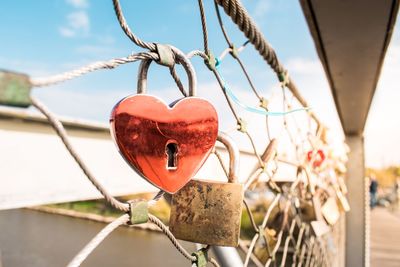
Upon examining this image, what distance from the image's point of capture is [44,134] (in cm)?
69

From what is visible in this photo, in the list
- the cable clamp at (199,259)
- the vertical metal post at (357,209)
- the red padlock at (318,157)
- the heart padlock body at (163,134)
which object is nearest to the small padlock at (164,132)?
the heart padlock body at (163,134)

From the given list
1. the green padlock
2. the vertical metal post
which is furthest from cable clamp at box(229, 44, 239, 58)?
the vertical metal post

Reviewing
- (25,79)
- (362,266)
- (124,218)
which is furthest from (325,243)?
(25,79)

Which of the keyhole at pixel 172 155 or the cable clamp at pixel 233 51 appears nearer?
the keyhole at pixel 172 155

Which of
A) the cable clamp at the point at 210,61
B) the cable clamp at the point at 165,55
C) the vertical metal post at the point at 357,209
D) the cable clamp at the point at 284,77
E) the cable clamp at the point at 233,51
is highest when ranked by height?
the cable clamp at the point at 284,77

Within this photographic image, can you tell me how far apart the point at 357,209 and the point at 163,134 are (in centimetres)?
179

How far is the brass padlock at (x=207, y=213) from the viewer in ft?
1.13

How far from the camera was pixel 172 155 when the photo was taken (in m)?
0.27

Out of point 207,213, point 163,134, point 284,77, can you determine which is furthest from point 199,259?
point 284,77

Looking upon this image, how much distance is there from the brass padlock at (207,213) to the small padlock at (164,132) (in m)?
0.07

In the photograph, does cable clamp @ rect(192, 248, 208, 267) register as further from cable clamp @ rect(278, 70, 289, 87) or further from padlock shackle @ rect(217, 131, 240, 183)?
cable clamp @ rect(278, 70, 289, 87)

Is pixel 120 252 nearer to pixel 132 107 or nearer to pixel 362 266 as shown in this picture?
pixel 362 266

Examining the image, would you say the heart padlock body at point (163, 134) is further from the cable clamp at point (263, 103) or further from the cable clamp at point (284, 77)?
the cable clamp at point (284, 77)

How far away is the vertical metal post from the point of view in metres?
1.76
